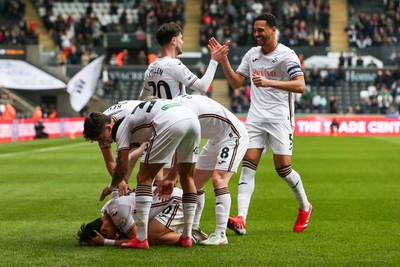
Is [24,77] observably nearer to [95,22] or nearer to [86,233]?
[95,22]

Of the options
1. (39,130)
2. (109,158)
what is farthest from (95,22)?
(109,158)

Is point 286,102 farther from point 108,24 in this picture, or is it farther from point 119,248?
point 108,24

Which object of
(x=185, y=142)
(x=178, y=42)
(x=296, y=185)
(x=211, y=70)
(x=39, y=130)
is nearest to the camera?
(x=185, y=142)

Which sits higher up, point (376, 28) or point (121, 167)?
point (121, 167)

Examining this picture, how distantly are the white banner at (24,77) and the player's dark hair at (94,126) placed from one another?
35304mm

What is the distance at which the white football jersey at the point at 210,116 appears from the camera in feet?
30.9

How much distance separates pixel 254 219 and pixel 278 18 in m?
41.8

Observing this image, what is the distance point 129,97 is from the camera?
47094mm

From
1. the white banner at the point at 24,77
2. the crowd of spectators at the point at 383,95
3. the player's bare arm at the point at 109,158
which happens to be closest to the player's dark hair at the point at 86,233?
the player's bare arm at the point at 109,158

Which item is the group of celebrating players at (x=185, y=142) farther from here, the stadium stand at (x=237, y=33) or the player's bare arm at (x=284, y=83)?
the stadium stand at (x=237, y=33)

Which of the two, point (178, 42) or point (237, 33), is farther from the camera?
point (237, 33)

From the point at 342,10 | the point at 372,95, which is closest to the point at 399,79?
the point at 372,95

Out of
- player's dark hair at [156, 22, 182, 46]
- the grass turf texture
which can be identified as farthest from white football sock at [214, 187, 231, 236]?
player's dark hair at [156, 22, 182, 46]

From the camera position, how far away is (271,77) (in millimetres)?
10719
